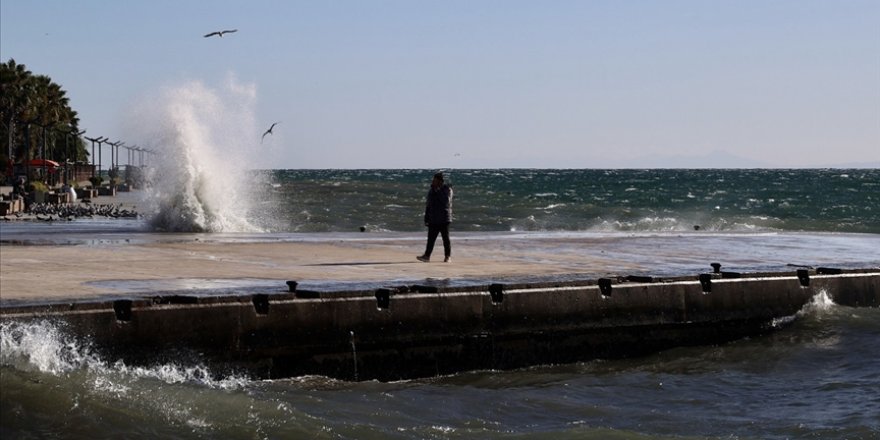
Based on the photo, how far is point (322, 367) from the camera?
Result: 13.5 metres

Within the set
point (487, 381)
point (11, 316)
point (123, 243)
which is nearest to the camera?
point (11, 316)

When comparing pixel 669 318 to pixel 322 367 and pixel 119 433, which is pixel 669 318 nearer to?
pixel 322 367

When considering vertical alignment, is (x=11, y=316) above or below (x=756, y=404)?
above

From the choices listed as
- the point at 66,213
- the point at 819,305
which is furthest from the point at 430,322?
the point at 66,213

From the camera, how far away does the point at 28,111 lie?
Answer: 270 feet

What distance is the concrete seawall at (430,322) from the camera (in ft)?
40.5

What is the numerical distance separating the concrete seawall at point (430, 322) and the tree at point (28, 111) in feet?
195

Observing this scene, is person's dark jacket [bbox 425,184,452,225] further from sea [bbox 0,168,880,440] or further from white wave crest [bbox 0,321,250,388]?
white wave crest [bbox 0,321,250,388]

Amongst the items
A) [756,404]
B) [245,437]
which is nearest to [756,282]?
[756,404]

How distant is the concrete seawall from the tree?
195 ft

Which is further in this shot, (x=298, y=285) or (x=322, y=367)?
(x=298, y=285)

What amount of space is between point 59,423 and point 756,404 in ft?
22.3

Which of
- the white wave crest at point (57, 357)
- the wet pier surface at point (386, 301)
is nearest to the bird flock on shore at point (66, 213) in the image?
the wet pier surface at point (386, 301)

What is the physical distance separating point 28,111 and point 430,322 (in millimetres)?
73112
